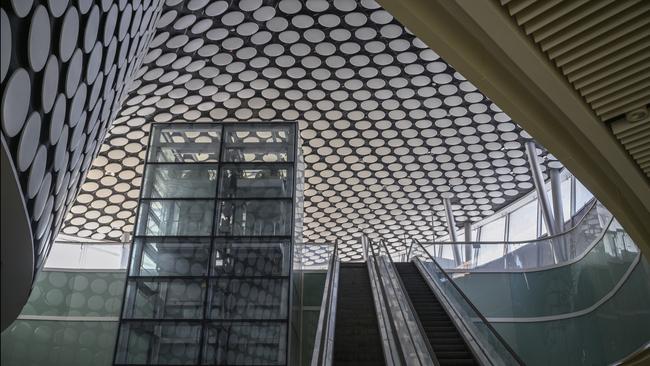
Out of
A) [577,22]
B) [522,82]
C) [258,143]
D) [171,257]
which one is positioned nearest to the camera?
[577,22]

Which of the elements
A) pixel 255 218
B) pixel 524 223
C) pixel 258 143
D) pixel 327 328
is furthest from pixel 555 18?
pixel 524 223

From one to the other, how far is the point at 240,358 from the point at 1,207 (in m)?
9.20

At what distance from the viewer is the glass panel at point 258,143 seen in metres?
13.8

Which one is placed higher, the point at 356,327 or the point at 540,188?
the point at 540,188

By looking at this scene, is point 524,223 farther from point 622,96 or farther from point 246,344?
point 622,96

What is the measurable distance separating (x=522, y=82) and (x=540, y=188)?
61.9 feet

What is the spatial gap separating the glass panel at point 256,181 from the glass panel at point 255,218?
0.21 metres

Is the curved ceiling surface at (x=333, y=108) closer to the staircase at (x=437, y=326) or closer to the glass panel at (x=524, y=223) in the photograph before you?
the glass panel at (x=524, y=223)

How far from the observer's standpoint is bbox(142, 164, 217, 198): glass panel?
13508 millimetres

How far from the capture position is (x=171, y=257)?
12797 mm

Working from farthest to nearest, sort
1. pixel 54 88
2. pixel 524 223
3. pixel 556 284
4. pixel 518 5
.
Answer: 1. pixel 524 223
2. pixel 556 284
3. pixel 54 88
4. pixel 518 5

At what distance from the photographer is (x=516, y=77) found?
12.5 ft

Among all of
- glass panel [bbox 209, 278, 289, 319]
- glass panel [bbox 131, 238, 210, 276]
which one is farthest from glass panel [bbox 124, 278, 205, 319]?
glass panel [bbox 209, 278, 289, 319]

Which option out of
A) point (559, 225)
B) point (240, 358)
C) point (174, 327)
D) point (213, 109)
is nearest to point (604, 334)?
point (240, 358)
